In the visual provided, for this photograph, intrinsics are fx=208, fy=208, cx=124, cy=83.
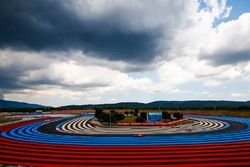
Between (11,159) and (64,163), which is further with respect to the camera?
(11,159)

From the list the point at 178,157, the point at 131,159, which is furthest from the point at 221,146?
the point at 131,159

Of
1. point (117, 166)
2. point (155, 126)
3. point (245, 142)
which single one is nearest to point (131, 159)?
point (117, 166)

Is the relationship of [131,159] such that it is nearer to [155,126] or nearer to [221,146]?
[221,146]

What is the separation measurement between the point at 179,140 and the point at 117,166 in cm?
1021

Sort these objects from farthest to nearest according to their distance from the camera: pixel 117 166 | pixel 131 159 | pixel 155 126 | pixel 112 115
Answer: pixel 112 115 → pixel 155 126 → pixel 131 159 → pixel 117 166

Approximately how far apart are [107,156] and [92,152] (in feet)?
6.04

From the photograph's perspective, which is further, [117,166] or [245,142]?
[245,142]

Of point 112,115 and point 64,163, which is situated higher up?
point 112,115

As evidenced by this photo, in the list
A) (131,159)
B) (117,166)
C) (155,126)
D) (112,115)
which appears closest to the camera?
(117,166)

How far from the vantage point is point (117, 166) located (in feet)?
45.9

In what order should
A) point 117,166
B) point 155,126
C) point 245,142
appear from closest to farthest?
point 117,166 < point 245,142 < point 155,126

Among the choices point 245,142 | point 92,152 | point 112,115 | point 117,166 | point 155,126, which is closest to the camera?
point 117,166

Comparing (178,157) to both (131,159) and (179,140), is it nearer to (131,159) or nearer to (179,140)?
(131,159)

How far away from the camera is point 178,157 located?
51.5 ft
